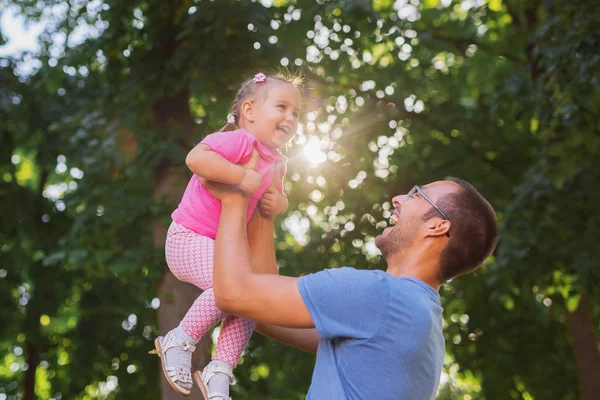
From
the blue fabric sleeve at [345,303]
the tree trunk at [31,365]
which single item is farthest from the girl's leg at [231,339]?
the tree trunk at [31,365]

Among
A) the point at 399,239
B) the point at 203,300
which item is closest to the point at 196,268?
the point at 203,300

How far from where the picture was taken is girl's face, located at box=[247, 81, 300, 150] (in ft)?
9.51

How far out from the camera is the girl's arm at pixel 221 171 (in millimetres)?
2619

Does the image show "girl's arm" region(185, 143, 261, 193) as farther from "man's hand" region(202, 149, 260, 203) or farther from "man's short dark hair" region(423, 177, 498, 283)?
"man's short dark hair" region(423, 177, 498, 283)

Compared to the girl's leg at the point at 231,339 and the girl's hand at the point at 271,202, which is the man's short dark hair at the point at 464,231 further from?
the girl's leg at the point at 231,339

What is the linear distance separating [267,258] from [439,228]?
0.62 metres

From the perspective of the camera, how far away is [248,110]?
296 cm

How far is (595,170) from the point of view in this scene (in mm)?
9312

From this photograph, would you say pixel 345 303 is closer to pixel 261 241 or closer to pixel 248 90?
pixel 261 241

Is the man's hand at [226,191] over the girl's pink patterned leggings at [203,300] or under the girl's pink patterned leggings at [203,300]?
over

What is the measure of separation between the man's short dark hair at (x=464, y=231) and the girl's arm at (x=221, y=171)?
650 mm

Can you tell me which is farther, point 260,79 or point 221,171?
point 260,79

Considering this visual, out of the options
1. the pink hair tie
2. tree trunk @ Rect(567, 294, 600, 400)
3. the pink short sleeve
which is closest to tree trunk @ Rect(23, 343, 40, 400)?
tree trunk @ Rect(567, 294, 600, 400)

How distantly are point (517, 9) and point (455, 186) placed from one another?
9234 mm
